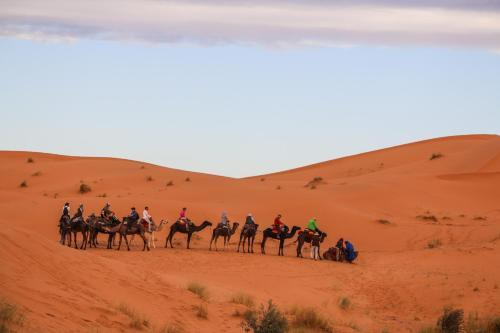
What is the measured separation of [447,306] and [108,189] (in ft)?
108

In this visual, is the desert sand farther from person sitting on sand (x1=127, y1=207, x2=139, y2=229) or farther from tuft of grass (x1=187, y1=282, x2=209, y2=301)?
person sitting on sand (x1=127, y1=207, x2=139, y2=229)

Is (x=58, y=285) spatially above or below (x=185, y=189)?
below

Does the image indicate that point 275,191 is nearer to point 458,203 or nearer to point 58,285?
point 458,203

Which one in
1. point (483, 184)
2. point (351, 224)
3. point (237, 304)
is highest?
point (483, 184)

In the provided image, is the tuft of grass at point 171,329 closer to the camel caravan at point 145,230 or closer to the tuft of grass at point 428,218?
the camel caravan at point 145,230

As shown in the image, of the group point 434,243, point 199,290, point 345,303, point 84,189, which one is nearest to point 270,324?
point 199,290

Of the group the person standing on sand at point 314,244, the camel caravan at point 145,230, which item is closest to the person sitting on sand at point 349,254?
the camel caravan at point 145,230

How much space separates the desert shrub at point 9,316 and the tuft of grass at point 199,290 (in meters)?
8.16

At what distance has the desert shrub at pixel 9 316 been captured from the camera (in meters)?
14.9

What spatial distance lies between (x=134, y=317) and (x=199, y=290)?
5258 millimetres

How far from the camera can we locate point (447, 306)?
28.2m

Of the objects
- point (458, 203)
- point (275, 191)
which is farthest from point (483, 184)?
point (275, 191)

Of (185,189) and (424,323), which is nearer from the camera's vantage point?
(424,323)

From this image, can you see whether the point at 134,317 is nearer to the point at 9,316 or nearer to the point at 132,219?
the point at 9,316
